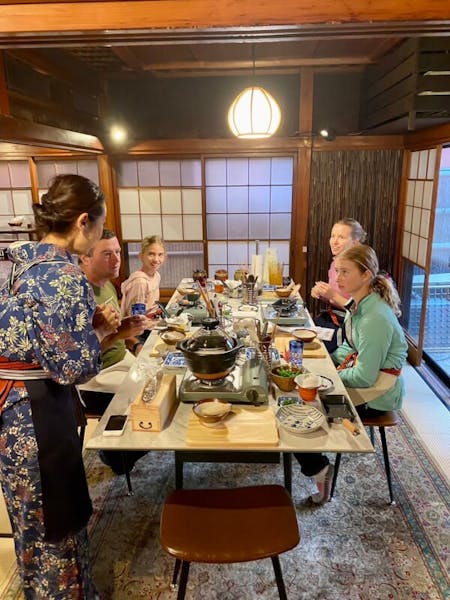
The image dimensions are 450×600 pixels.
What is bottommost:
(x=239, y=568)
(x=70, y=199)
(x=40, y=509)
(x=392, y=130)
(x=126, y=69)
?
(x=239, y=568)

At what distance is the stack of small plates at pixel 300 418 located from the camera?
1.61m

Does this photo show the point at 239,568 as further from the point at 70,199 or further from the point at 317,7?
the point at 317,7

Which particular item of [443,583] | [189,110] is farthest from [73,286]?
[189,110]

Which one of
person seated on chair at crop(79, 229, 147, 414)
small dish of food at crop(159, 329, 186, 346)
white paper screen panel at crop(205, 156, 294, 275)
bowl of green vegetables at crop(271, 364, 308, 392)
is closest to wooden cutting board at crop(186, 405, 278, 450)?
bowl of green vegetables at crop(271, 364, 308, 392)

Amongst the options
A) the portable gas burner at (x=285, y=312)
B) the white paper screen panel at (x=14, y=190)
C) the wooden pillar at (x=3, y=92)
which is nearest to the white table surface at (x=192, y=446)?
the portable gas burner at (x=285, y=312)

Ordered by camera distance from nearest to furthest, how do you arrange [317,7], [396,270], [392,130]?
[317,7], [392,130], [396,270]

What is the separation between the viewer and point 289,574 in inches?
77.0

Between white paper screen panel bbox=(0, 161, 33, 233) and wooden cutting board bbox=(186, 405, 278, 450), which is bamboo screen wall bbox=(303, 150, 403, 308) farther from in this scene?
wooden cutting board bbox=(186, 405, 278, 450)

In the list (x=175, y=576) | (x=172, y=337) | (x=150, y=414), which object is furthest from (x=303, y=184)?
(x=175, y=576)

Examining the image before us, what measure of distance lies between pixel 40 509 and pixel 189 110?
15.4 ft

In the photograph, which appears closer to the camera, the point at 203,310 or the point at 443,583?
the point at 443,583

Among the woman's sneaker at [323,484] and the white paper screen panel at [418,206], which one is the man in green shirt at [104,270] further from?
the white paper screen panel at [418,206]

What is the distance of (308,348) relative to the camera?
7.90 feet

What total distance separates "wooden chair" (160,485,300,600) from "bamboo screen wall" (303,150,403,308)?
3844 millimetres
